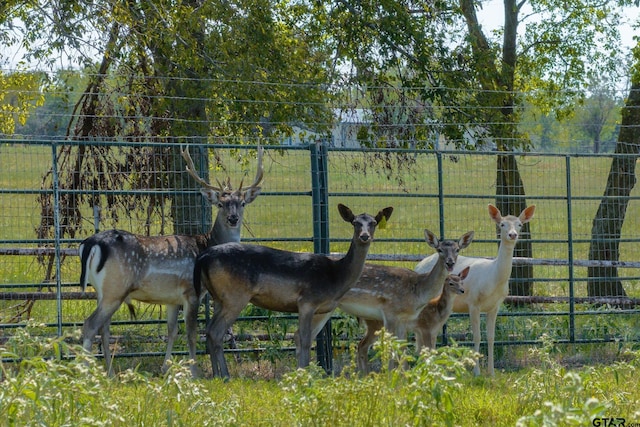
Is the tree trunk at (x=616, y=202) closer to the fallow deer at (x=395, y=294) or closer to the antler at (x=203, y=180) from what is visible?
the fallow deer at (x=395, y=294)

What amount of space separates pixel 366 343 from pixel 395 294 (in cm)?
66

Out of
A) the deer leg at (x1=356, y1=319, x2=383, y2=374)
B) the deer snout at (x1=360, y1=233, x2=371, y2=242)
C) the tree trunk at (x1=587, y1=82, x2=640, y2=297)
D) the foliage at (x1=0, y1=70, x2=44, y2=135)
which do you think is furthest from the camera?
the tree trunk at (x1=587, y1=82, x2=640, y2=297)

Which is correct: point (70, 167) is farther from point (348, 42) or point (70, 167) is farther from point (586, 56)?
point (586, 56)

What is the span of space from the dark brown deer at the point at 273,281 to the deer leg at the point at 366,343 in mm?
676

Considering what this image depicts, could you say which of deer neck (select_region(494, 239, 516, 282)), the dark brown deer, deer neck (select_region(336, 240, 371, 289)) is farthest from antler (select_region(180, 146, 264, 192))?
deer neck (select_region(494, 239, 516, 282))

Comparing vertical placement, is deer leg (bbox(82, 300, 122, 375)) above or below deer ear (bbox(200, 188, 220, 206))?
below

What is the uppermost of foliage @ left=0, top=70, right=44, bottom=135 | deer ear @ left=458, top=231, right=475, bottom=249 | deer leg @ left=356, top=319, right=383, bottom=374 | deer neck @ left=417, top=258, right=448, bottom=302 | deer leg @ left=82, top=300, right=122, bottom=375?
foliage @ left=0, top=70, right=44, bottom=135

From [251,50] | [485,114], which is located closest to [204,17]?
[251,50]

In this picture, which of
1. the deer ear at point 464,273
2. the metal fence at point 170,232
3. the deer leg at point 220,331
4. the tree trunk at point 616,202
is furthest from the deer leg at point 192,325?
the tree trunk at point 616,202

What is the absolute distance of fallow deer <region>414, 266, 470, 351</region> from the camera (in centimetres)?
1081

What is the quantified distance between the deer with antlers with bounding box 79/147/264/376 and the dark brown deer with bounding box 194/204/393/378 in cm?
41

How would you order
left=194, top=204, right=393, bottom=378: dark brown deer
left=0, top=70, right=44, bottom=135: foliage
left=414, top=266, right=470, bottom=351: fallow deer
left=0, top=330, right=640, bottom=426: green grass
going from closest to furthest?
left=0, top=330, right=640, bottom=426: green grass, left=194, top=204, right=393, bottom=378: dark brown deer, left=414, top=266, right=470, bottom=351: fallow deer, left=0, top=70, right=44, bottom=135: foliage

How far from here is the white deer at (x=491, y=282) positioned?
11.3m

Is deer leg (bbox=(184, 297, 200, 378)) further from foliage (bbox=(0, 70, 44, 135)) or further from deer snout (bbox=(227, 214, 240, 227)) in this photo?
foliage (bbox=(0, 70, 44, 135))
